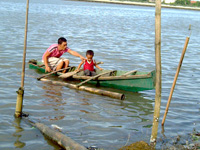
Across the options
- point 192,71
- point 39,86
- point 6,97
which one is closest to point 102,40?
point 192,71

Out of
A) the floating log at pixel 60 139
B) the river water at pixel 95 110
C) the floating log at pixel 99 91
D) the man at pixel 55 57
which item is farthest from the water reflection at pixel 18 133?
the man at pixel 55 57

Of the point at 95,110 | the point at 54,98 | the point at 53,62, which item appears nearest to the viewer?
the point at 95,110

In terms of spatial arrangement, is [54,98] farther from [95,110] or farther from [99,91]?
[95,110]

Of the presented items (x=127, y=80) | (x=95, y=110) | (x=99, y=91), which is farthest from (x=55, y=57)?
(x=95, y=110)

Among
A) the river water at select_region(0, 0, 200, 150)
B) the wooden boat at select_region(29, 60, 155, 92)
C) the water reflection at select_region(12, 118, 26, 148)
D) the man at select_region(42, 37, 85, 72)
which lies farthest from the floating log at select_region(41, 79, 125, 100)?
the water reflection at select_region(12, 118, 26, 148)

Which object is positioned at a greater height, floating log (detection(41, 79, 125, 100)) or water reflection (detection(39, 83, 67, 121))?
floating log (detection(41, 79, 125, 100))

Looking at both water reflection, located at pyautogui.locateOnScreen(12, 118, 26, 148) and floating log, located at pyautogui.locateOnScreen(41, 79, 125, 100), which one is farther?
floating log, located at pyautogui.locateOnScreen(41, 79, 125, 100)

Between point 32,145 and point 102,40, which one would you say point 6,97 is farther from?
point 102,40

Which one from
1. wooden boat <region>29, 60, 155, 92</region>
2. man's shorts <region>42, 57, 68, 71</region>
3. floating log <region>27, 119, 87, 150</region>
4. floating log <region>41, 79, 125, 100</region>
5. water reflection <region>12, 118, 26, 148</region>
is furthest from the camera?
man's shorts <region>42, 57, 68, 71</region>

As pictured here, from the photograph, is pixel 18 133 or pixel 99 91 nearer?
pixel 18 133

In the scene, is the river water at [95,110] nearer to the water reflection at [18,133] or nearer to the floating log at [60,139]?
the water reflection at [18,133]

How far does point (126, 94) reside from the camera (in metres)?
8.53

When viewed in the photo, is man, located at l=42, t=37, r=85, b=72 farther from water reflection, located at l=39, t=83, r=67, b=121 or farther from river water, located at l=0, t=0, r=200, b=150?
water reflection, located at l=39, t=83, r=67, b=121

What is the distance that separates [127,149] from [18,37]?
43.1 ft
